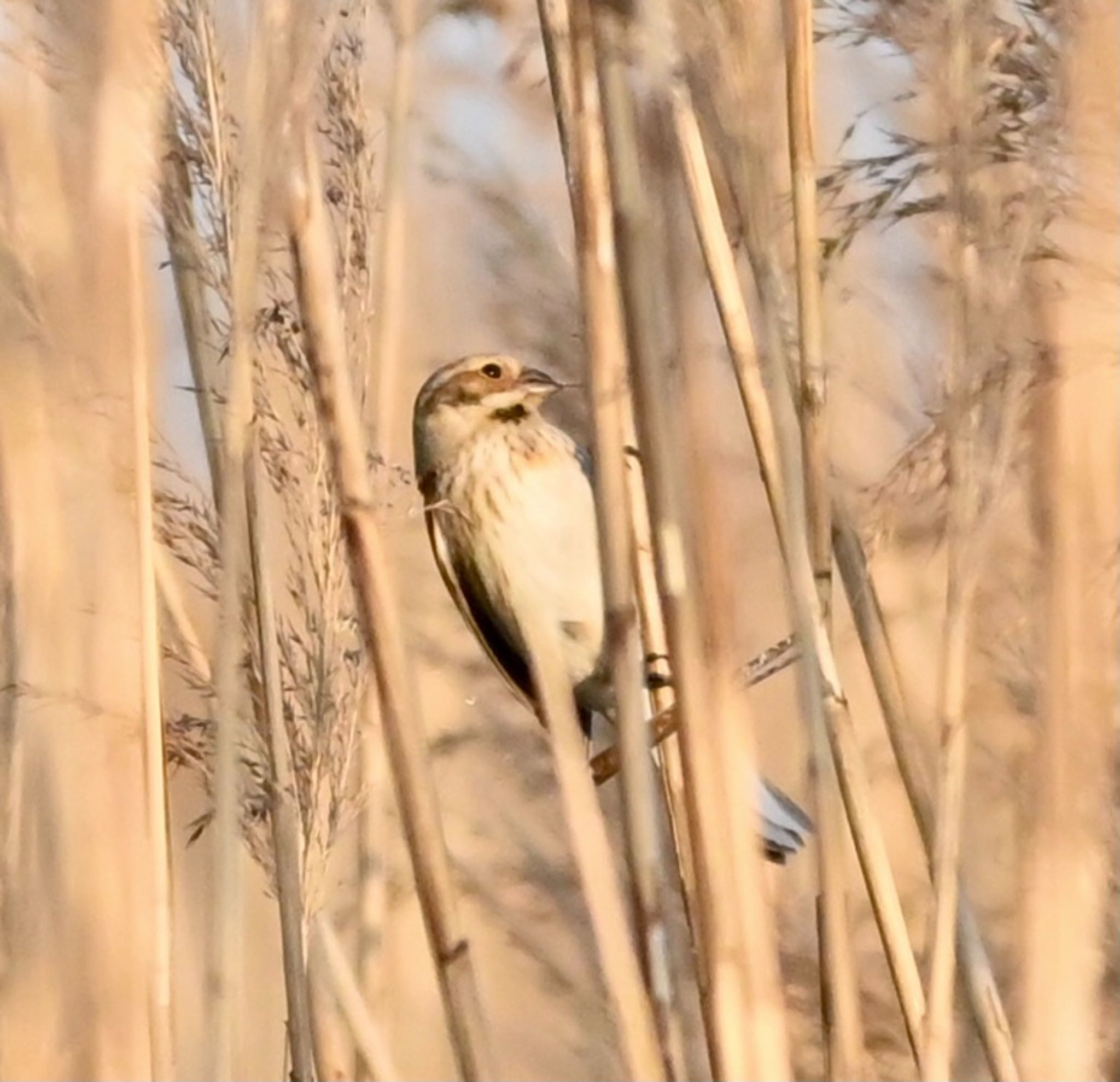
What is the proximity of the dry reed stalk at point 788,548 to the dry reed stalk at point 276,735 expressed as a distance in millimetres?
258

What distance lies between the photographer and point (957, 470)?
2.31 feet

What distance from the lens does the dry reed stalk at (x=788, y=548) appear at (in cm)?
83

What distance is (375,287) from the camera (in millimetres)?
1160

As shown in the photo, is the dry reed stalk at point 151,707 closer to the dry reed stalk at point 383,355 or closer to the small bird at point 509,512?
the dry reed stalk at point 383,355

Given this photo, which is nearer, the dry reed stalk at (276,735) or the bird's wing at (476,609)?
the dry reed stalk at (276,735)

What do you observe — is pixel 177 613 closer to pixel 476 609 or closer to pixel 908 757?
pixel 908 757

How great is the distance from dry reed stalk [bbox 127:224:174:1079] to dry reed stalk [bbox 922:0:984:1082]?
424 millimetres

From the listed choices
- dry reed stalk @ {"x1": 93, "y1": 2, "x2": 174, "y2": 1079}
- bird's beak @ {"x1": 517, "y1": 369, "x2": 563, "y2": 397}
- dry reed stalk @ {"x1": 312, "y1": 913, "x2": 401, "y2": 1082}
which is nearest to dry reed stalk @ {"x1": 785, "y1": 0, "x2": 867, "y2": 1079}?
dry reed stalk @ {"x1": 312, "y1": 913, "x2": 401, "y2": 1082}

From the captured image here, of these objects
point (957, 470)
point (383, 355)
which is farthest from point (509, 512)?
point (957, 470)

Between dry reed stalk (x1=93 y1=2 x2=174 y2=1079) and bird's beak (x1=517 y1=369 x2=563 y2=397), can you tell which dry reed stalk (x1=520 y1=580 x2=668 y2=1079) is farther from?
bird's beak (x1=517 y1=369 x2=563 y2=397)

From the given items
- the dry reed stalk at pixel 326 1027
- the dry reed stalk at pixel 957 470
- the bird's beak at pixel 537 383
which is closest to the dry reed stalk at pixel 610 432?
the dry reed stalk at pixel 957 470

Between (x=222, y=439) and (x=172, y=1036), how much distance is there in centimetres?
34

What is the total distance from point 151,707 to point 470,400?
0.67 metres

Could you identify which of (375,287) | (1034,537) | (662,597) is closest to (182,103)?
(662,597)
